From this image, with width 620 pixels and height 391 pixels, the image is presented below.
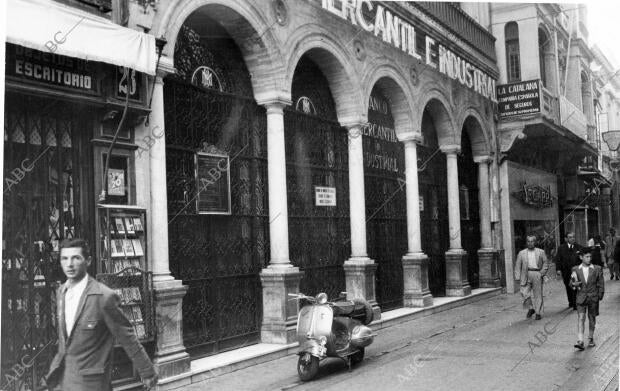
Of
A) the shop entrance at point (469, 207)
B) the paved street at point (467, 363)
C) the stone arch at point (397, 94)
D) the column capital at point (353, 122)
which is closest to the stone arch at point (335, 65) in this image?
the column capital at point (353, 122)

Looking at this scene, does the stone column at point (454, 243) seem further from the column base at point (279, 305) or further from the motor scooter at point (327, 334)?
the motor scooter at point (327, 334)

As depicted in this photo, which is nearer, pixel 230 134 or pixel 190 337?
pixel 190 337

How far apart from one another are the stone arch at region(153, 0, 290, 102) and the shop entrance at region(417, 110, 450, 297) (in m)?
7.02

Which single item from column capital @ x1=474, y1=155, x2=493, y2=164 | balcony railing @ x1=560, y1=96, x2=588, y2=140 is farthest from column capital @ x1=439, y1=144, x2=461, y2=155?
balcony railing @ x1=560, y1=96, x2=588, y2=140

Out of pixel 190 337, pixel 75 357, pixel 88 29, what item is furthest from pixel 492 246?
pixel 75 357

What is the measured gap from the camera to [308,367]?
8172 mm

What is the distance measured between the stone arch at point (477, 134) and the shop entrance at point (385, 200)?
425 centimetres

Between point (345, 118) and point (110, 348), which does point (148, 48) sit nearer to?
point (110, 348)

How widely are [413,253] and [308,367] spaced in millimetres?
7192

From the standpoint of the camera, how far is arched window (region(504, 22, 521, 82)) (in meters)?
21.9

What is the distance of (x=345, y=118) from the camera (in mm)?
12898

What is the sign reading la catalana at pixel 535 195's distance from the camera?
21.4 metres

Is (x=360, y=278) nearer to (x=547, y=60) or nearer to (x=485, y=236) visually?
(x=485, y=236)

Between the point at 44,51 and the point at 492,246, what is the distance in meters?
15.8
